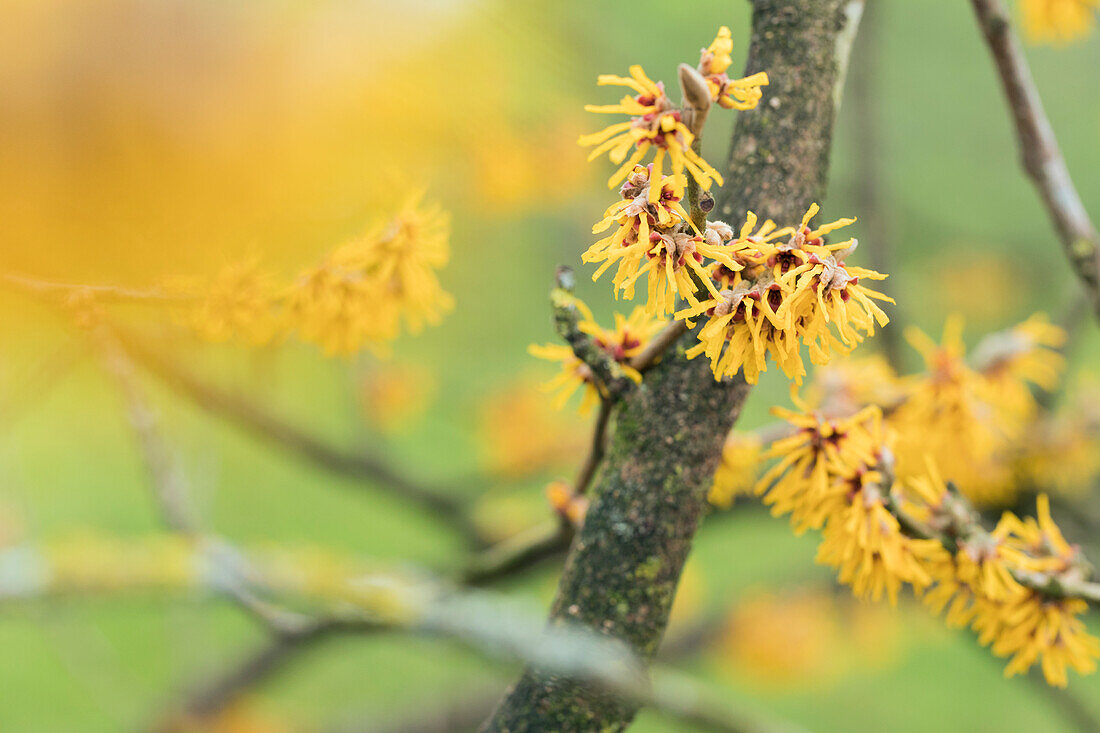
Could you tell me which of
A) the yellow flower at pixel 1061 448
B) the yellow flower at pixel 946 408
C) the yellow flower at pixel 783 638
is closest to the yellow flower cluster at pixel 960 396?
the yellow flower at pixel 946 408

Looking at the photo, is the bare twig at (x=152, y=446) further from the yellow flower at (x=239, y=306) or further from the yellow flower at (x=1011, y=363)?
the yellow flower at (x=1011, y=363)

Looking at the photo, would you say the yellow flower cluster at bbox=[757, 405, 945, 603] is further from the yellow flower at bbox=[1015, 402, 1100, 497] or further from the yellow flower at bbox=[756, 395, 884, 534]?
the yellow flower at bbox=[1015, 402, 1100, 497]

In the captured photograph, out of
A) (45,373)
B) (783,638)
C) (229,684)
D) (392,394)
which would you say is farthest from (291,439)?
(783,638)

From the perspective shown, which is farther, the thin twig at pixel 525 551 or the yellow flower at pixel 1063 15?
the yellow flower at pixel 1063 15

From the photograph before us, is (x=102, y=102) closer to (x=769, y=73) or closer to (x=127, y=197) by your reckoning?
(x=127, y=197)

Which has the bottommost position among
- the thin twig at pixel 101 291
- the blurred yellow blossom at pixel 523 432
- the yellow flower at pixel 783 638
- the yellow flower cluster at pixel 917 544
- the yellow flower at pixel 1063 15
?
→ the yellow flower at pixel 783 638

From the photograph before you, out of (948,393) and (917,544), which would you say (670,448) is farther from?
(948,393)

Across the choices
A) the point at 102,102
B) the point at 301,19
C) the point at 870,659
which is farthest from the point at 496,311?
the point at 870,659
